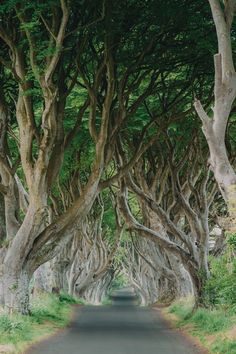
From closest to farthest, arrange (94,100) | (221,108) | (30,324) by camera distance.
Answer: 1. (221,108)
2. (30,324)
3. (94,100)

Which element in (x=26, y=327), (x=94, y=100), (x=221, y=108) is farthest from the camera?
(x=94, y=100)

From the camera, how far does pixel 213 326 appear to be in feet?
54.9

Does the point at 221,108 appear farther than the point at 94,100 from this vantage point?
No

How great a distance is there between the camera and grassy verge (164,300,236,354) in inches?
525

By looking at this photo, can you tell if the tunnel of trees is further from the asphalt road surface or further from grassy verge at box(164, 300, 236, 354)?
the asphalt road surface

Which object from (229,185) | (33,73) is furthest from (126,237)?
(229,185)

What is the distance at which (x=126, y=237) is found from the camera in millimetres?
46281

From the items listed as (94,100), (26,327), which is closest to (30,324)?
(26,327)

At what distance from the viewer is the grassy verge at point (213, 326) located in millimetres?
13336

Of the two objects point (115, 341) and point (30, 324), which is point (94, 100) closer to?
point (30, 324)

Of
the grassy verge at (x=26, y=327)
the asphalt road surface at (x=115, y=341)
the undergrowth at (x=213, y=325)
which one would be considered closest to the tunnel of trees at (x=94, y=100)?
the grassy verge at (x=26, y=327)

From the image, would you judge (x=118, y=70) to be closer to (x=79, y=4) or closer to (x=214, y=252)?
(x=79, y=4)

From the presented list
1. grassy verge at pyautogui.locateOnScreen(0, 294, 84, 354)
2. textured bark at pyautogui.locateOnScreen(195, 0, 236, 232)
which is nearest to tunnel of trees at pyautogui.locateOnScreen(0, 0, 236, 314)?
textured bark at pyautogui.locateOnScreen(195, 0, 236, 232)

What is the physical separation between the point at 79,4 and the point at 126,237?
104ft
